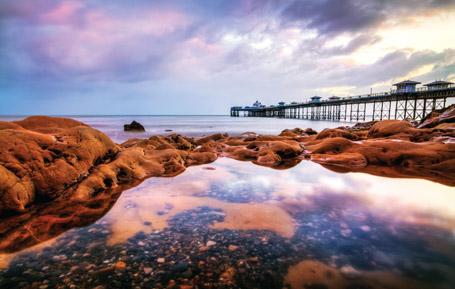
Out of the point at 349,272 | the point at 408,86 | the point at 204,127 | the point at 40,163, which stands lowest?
the point at 204,127

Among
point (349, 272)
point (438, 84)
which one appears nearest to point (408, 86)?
point (438, 84)

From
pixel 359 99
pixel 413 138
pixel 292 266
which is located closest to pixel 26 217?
pixel 292 266

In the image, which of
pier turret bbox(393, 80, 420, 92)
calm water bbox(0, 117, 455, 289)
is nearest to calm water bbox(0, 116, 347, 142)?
pier turret bbox(393, 80, 420, 92)

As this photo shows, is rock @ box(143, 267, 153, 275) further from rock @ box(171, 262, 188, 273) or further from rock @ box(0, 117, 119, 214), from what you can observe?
rock @ box(0, 117, 119, 214)

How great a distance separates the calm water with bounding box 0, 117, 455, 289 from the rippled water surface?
0.02 metres

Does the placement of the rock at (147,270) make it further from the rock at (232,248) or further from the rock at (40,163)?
the rock at (40,163)

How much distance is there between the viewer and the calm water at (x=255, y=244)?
3035mm

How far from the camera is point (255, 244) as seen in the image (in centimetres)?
385

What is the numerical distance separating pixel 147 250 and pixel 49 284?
117cm

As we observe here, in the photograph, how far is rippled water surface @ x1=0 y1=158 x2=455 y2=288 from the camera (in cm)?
304

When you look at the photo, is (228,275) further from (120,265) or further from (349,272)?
(349,272)

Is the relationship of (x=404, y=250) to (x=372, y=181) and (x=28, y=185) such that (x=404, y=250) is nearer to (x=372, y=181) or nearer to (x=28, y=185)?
(x=372, y=181)

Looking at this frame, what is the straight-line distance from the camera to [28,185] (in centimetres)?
557

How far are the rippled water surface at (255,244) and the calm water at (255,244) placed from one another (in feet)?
0.05
